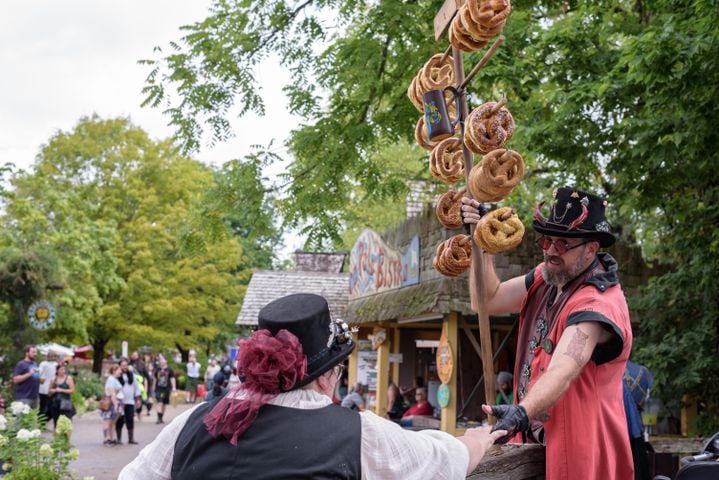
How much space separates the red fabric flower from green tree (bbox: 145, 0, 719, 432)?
7.42 meters

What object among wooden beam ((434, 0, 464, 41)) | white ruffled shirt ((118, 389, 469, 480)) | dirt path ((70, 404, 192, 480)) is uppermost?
wooden beam ((434, 0, 464, 41))

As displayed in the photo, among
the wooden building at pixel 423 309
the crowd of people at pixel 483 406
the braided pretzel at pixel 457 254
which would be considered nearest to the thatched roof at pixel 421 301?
the wooden building at pixel 423 309

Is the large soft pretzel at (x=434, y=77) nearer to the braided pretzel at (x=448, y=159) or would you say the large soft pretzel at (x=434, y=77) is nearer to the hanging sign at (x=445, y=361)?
the braided pretzel at (x=448, y=159)

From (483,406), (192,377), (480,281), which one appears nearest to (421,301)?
(480,281)

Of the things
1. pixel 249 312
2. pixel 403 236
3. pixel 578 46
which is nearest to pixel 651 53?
pixel 578 46

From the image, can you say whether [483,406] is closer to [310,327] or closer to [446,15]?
[310,327]

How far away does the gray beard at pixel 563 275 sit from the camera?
3.51 m

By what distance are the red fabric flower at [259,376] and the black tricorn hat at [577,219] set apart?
136 cm

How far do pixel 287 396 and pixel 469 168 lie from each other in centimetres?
167

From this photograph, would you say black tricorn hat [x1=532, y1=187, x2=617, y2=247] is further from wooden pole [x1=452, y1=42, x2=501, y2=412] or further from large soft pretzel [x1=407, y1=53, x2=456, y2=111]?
large soft pretzel [x1=407, y1=53, x2=456, y2=111]

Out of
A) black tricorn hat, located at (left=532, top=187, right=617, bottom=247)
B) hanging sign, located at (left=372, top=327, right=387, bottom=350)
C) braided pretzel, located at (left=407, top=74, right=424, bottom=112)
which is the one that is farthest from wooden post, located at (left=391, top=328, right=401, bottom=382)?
black tricorn hat, located at (left=532, top=187, right=617, bottom=247)

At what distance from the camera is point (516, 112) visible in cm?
1125

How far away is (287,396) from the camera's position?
260cm

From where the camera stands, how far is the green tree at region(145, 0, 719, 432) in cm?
1016
